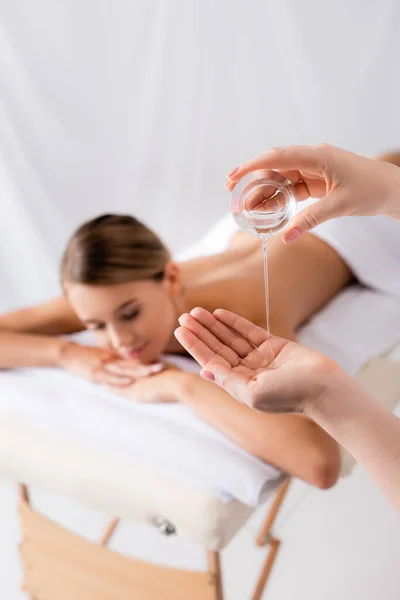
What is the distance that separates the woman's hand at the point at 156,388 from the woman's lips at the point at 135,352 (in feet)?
0.16

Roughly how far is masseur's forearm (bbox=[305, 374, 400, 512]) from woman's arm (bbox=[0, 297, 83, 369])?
77 cm

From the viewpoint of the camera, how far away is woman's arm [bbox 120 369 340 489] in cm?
105

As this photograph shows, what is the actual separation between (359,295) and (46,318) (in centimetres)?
69

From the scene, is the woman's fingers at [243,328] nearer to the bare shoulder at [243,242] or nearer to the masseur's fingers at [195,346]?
the masseur's fingers at [195,346]

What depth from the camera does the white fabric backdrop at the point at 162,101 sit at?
1838mm

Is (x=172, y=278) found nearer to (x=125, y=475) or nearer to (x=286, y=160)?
(x=125, y=475)

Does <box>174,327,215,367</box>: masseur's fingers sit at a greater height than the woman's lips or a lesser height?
greater

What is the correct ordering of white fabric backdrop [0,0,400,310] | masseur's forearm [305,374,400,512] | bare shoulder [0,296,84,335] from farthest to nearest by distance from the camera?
white fabric backdrop [0,0,400,310]
bare shoulder [0,296,84,335]
masseur's forearm [305,374,400,512]

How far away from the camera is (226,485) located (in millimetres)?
1029

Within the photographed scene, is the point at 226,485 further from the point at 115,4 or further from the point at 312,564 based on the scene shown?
the point at 115,4

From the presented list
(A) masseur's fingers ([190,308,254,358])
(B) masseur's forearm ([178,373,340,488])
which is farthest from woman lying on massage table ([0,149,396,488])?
(A) masseur's fingers ([190,308,254,358])

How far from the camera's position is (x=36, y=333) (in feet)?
5.03

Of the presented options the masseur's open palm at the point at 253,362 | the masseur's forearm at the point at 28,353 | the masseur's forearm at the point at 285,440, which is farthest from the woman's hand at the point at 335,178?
the masseur's forearm at the point at 28,353

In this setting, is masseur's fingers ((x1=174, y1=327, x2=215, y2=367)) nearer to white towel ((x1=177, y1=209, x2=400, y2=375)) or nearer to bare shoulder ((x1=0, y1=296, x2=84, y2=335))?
white towel ((x1=177, y1=209, x2=400, y2=375))
